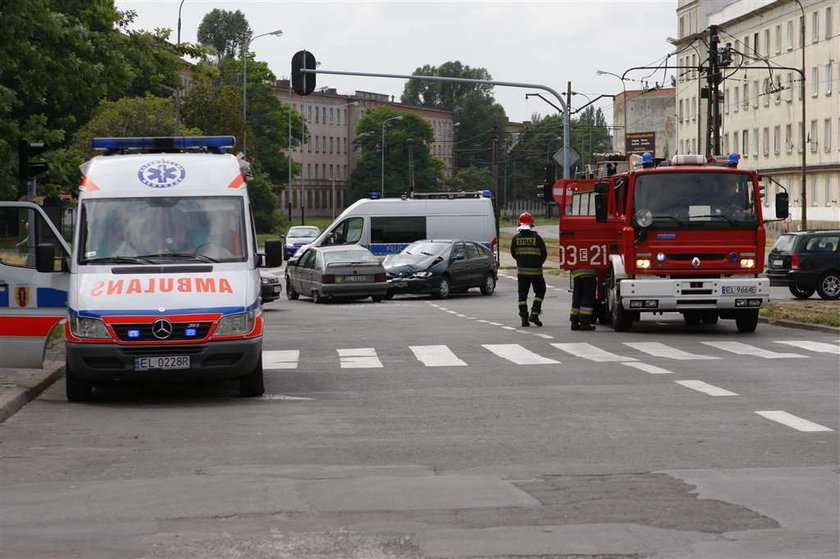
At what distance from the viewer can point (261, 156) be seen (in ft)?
415

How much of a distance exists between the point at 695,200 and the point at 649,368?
6.62 m

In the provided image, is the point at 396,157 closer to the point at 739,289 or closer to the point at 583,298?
the point at 583,298

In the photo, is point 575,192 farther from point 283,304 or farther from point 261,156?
point 261,156

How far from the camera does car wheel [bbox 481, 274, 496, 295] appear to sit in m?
41.9

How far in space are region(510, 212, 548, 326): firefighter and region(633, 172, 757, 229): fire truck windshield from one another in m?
2.78

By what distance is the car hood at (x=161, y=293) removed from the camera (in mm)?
14805

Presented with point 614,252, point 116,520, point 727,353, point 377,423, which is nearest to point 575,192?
point 614,252

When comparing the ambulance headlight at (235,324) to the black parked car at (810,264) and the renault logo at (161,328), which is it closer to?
the renault logo at (161,328)

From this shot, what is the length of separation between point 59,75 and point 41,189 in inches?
247

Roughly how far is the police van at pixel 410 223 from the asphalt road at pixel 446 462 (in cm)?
2633

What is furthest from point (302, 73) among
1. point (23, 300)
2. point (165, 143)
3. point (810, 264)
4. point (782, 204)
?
point (23, 300)

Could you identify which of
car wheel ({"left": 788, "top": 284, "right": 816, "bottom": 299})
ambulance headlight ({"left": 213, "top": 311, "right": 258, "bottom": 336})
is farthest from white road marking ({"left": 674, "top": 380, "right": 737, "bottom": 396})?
car wheel ({"left": 788, "top": 284, "right": 816, "bottom": 299})

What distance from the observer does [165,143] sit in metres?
17.5

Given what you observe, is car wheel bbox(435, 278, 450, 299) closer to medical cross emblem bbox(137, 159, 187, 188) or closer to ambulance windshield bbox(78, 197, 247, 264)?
medical cross emblem bbox(137, 159, 187, 188)
